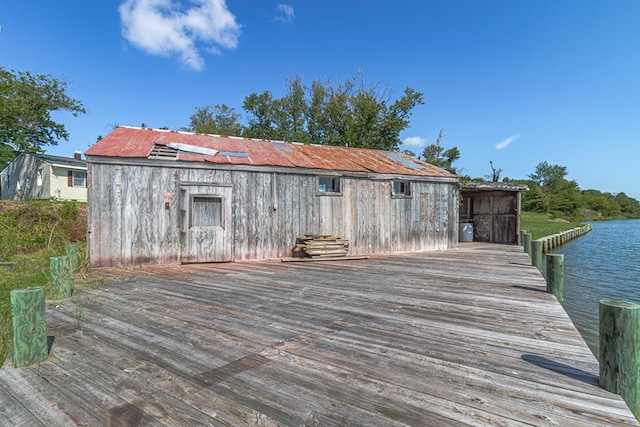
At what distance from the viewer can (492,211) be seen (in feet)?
52.1

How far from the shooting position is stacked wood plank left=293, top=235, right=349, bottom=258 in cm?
973

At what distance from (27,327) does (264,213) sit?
6848mm

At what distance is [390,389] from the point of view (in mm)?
2504

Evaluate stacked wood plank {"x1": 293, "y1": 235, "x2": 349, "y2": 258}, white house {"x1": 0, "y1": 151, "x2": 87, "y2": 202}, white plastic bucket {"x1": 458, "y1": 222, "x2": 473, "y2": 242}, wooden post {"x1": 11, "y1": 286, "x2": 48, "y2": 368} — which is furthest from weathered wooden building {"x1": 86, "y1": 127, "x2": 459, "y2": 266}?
white house {"x1": 0, "y1": 151, "x2": 87, "y2": 202}

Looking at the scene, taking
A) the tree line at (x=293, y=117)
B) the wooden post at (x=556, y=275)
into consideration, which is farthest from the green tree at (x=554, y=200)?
the wooden post at (x=556, y=275)

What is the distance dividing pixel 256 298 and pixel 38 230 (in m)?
11.5

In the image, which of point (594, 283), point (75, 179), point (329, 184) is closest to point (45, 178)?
point (75, 179)

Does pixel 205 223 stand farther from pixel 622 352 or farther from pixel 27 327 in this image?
pixel 622 352

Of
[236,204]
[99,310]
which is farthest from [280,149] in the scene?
[99,310]

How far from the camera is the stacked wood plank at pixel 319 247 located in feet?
31.9

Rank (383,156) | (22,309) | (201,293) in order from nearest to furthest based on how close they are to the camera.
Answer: (22,309) → (201,293) → (383,156)

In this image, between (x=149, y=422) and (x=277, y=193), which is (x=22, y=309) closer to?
(x=149, y=422)

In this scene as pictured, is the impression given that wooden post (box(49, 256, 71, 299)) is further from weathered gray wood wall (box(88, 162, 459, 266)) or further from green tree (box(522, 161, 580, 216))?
green tree (box(522, 161, 580, 216))

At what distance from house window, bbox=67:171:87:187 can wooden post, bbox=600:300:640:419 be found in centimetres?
2926
